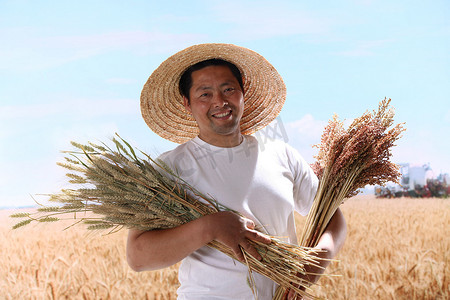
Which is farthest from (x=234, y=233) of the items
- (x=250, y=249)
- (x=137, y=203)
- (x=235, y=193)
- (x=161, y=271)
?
(x=161, y=271)

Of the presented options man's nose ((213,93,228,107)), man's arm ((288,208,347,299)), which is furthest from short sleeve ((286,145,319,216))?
man's nose ((213,93,228,107))

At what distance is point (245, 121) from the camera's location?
2.29 meters

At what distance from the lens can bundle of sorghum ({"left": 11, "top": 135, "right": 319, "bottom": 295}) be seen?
171cm

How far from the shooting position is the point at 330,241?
190cm

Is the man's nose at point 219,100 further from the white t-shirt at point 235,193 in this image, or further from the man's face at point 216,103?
the white t-shirt at point 235,193

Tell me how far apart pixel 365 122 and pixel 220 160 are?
709mm

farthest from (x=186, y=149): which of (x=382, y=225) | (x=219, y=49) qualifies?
(x=382, y=225)

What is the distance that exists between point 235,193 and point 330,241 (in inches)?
19.0

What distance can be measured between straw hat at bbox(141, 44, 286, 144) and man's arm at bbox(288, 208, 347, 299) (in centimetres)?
63

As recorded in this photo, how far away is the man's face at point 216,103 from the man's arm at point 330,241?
1.93ft

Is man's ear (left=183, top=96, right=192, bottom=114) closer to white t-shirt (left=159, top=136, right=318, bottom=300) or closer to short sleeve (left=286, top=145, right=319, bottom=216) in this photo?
white t-shirt (left=159, top=136, right=318, bottom=300)

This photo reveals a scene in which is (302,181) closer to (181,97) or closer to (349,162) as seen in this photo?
(349,162)

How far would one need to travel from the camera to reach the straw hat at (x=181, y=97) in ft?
6.48

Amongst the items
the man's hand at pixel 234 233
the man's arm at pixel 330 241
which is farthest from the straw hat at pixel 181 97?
the man's hand at pixel 234 233
